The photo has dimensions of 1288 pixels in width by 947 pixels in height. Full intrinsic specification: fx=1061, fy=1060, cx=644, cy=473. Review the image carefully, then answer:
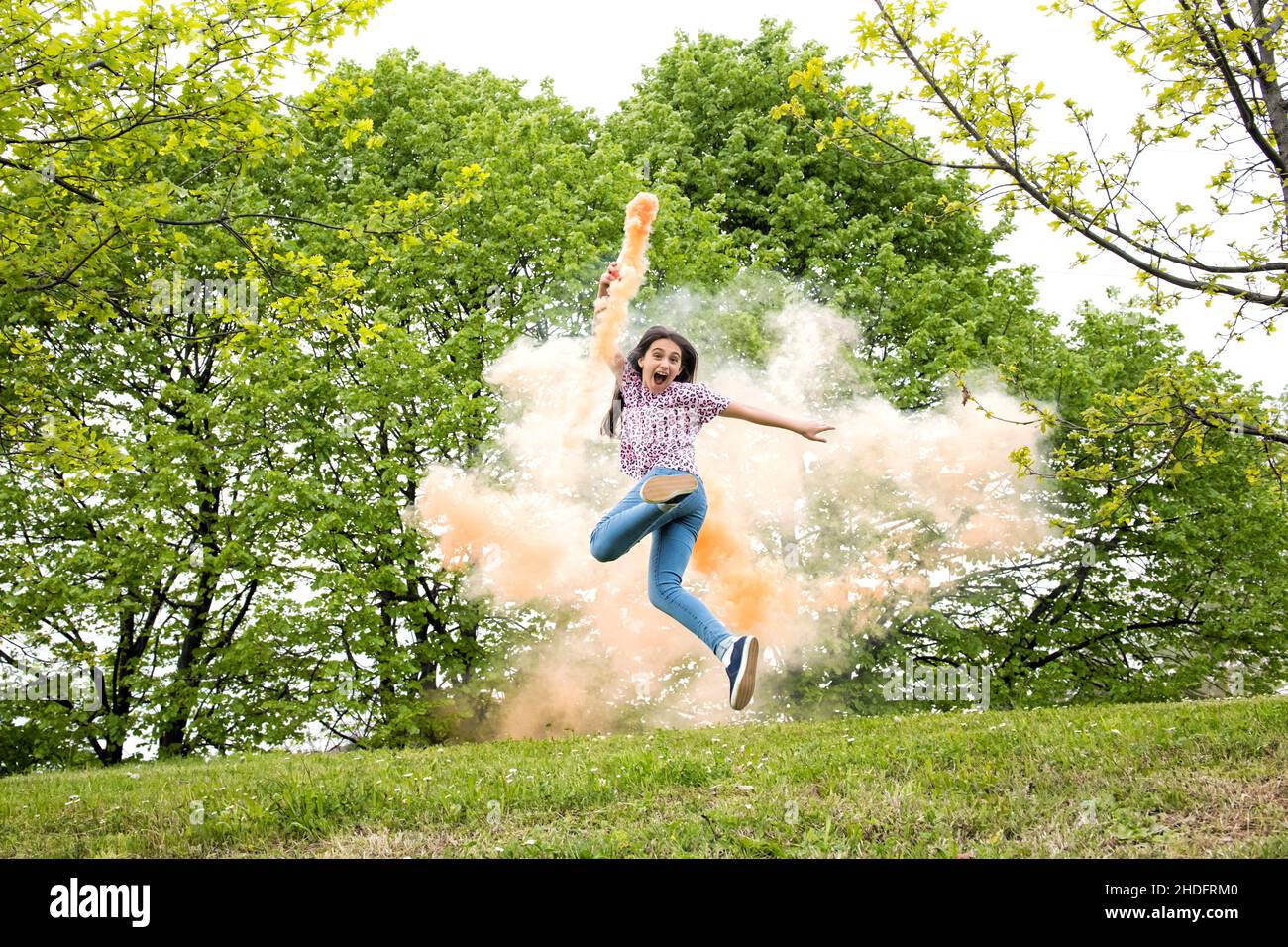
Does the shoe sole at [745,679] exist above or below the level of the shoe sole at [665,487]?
below

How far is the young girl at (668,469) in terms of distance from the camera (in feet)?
19.8

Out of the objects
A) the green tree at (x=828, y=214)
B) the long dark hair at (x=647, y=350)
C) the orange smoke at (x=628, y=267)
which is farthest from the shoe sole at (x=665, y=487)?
the green tree at (x=828, y=214)

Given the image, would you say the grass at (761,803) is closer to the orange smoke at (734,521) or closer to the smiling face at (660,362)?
the smiling face at (660,362)

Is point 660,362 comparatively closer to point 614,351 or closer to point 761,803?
point 614,351

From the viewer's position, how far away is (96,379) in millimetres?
15352

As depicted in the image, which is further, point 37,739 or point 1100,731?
point 37,739

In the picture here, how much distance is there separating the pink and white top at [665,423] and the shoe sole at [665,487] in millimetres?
782

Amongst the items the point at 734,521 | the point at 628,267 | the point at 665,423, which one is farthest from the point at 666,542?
the point at 734,521

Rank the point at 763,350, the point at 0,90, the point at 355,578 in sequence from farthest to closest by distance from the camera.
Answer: the point at 763,350 < the point at 355,578 < the point at 0,90

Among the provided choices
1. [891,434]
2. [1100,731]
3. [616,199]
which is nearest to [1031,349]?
[891,434]

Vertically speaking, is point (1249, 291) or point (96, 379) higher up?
point (96, 379)

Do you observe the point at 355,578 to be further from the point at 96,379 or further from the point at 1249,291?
the point at 1249,291
